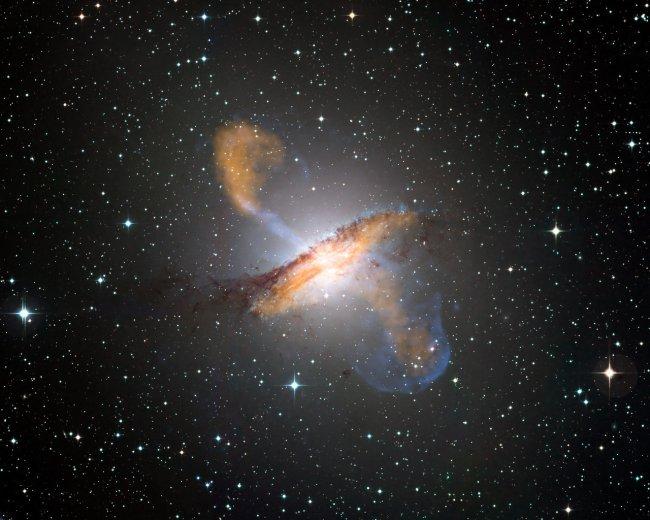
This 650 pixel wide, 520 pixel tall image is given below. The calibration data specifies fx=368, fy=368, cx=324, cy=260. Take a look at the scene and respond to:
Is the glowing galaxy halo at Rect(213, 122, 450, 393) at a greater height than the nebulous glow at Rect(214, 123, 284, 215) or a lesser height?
lesser

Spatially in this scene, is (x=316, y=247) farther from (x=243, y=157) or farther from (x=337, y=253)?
(x=243, y=157)

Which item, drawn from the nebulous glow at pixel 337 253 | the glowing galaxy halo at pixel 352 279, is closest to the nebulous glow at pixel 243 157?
the glowing galaxy halo at pixel 352 279

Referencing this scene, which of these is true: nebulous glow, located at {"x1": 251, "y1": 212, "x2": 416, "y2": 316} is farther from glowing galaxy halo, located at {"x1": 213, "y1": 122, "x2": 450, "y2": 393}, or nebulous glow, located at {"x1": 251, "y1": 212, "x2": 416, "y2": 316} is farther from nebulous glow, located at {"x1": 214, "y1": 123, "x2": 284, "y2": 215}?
nebulous glow, located at {"x1": 214, "y1": 123, "x2": 284, "y2": 215}

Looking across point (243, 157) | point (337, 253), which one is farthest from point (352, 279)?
point (243, 157)

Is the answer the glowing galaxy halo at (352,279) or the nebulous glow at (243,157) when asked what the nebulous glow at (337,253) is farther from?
the nebulous glow at (243,157)

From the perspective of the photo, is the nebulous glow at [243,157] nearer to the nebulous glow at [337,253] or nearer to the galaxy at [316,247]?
the galaxy at [316,247]

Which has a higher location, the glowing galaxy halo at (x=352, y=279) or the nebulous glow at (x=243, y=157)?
the nebulous glow at (x=243, y=157)

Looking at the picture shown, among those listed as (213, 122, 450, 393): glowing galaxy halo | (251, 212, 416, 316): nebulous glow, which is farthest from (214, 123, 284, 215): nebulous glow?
(251, 212, 416, 316): nebulous glow

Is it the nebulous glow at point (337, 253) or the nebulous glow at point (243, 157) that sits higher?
the nebulous glow at point (243, 157)
